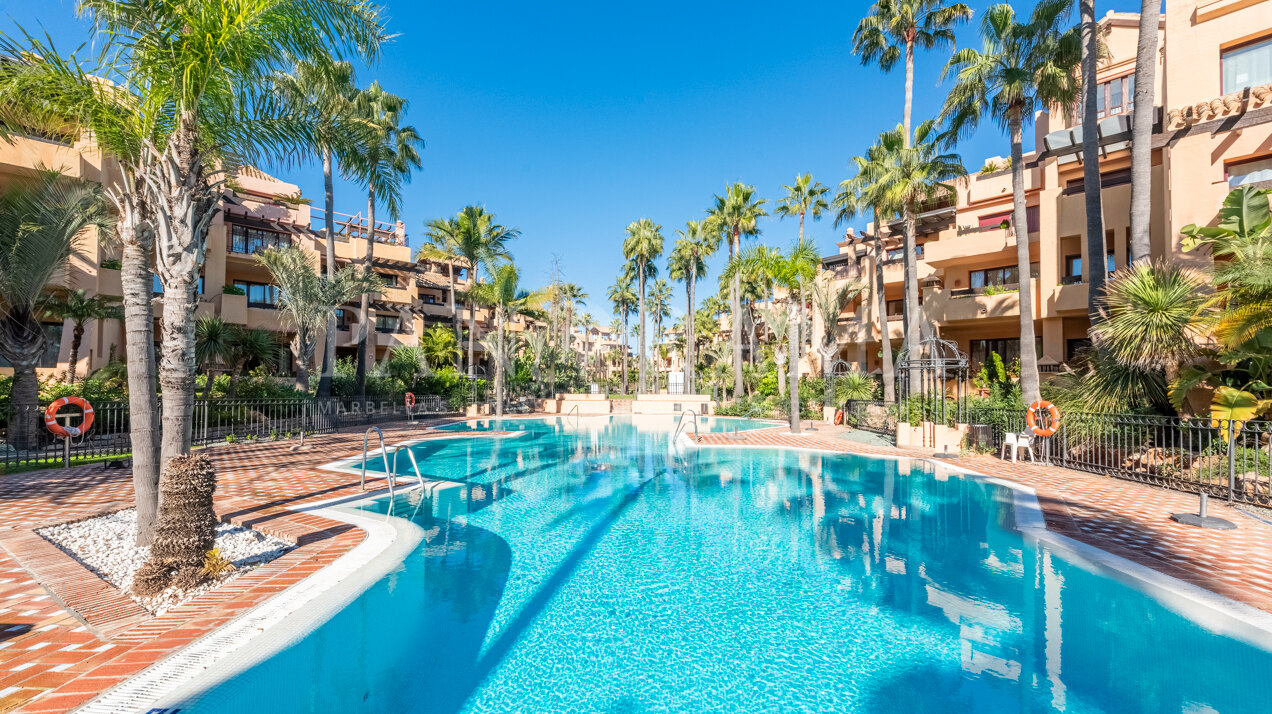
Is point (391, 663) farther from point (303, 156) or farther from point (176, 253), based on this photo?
point (303, 156)

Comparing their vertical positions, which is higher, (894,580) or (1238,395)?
(1238,395)

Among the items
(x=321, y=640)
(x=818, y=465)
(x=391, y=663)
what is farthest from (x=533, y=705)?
(x=818, y=465)

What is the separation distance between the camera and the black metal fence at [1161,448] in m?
8.49

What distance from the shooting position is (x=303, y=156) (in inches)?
270

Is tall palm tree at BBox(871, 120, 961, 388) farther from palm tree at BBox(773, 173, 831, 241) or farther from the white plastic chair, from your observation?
palm tree at BBox(773, 173, 831, 241)

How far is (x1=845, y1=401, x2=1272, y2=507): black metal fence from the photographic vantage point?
8.49 meters

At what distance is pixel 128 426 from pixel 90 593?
15.0m

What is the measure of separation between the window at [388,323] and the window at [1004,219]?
35.9 meters

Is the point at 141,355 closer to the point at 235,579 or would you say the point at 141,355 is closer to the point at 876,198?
the point at 235,579

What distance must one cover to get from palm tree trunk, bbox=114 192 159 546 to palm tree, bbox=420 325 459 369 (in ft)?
99.9

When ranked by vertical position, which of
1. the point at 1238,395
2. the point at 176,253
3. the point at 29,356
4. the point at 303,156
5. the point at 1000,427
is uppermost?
the point at 303,156

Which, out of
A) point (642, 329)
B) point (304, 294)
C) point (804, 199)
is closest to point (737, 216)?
point (804, 199)

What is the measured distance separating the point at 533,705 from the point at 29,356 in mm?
16273

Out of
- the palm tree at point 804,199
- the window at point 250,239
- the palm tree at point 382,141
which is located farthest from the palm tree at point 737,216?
the window at point 250,239
